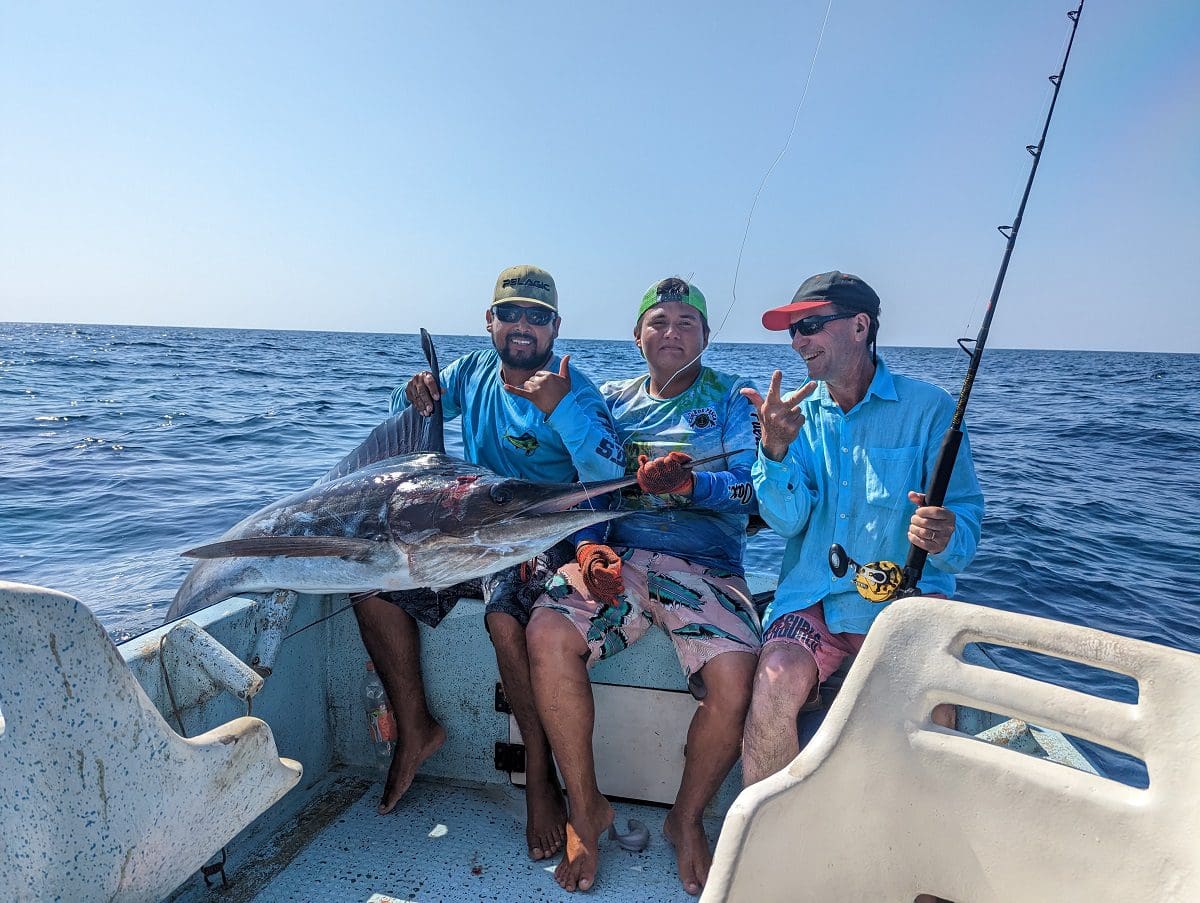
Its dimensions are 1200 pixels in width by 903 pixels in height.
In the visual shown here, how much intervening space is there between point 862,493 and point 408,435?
173 cm

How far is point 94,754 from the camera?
136cm

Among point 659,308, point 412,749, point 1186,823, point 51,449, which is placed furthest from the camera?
point 51,449

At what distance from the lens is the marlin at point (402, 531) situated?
2.30 metres

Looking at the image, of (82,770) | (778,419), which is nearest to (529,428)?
(778,419)

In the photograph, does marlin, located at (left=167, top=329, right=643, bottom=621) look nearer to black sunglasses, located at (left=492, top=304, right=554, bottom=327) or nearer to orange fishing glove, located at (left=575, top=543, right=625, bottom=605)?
orange fishing glove, located at (left=575, top=543, right=625, bottom=605)

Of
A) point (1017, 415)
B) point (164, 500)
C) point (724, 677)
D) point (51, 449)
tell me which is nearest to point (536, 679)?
point (724, 677)

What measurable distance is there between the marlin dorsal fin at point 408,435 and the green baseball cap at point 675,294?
2.92 ft

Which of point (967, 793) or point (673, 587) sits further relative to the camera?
point (673, 587)

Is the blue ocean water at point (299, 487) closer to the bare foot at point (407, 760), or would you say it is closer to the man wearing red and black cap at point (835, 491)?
the man wearing red and black cap at point (835, 491)

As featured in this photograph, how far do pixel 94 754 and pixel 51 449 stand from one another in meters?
11.4

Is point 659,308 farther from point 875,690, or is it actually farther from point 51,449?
point 51,449

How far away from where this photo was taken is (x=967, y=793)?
1.43 m

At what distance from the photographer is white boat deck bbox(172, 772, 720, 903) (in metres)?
2.18

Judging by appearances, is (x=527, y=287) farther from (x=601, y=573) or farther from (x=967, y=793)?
(x=967, y=793)
